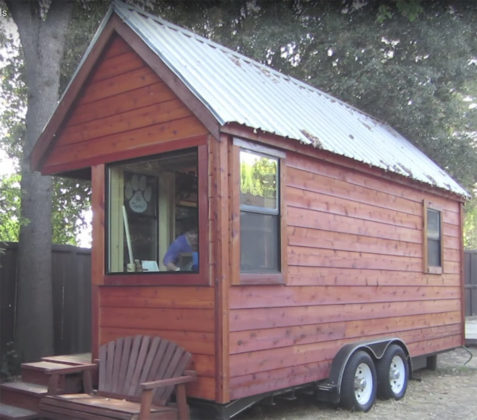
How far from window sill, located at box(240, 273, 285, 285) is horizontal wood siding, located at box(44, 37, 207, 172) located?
4.77 feet

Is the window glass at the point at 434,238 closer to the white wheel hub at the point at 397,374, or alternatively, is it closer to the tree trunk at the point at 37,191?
the white wheel hub at the point at 397,374

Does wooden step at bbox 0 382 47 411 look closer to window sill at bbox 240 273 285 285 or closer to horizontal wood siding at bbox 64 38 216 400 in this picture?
horizontal wood siding at bbox 64 38 216 400

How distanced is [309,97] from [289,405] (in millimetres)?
4485

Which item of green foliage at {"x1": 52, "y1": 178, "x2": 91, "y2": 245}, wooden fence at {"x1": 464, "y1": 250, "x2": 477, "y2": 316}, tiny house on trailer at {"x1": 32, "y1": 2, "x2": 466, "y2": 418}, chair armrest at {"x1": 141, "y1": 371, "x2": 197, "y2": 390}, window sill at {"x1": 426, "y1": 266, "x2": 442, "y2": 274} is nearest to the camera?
chair armrest at {"x1": 141, "y1": 371, "x2": 197, "y2": 390}

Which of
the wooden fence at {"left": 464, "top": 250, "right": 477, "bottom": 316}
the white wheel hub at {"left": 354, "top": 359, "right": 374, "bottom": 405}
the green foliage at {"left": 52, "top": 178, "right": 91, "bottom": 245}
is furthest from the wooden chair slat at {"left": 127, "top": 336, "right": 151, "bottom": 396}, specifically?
the wooden fence at {"left": 464, "top": 250, "right": 477, "bottom": 316}

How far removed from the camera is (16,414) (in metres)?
5.98

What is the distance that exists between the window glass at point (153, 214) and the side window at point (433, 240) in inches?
152

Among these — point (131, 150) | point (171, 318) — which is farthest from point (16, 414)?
point (131, 150)

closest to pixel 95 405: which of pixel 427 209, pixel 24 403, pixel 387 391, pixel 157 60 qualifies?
pixel 24 403

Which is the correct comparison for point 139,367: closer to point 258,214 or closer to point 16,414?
point 16,414

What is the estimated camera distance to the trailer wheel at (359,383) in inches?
271

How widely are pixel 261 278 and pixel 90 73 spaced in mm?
3159

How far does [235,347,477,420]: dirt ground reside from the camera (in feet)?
22.4

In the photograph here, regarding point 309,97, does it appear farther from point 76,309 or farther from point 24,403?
point 24,403
